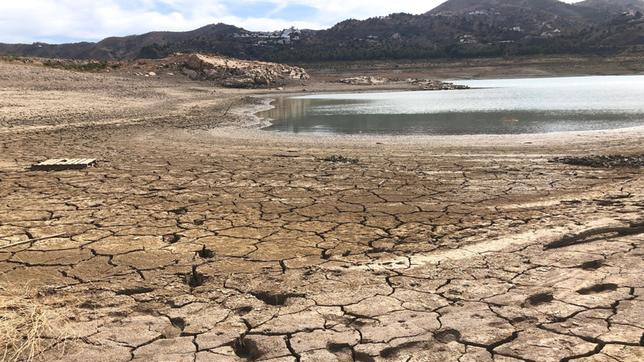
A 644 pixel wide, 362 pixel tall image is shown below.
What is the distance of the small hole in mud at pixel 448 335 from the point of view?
3.00 m

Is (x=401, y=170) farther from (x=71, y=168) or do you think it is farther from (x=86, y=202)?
(x=71, y=168)

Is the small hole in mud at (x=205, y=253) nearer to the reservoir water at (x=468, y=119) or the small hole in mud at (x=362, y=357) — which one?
the small hole in mud at (x=362, y=357)

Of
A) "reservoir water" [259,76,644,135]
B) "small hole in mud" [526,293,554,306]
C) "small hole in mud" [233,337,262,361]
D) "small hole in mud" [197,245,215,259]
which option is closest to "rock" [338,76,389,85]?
"reservoir water" [259,76,644,135]

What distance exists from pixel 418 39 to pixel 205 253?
112 metres

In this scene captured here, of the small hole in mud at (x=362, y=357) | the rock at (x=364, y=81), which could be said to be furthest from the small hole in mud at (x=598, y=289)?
the rock at (x=364, y=81)

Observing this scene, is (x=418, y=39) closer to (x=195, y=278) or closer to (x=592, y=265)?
(x=592, y=265)

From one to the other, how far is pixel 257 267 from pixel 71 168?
17.2 ft

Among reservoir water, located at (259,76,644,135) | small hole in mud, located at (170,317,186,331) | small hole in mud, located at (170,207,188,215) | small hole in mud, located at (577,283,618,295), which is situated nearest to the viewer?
small hole in mud, located at (170,317,186,331)

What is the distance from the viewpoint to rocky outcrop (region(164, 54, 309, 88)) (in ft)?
136

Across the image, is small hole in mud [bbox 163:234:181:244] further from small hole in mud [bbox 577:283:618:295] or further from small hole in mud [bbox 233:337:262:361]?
small hole in mud [bbox 577:283:618:295]

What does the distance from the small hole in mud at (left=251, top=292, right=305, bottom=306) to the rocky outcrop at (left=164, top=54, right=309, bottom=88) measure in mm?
38133

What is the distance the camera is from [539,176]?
25.8 feet

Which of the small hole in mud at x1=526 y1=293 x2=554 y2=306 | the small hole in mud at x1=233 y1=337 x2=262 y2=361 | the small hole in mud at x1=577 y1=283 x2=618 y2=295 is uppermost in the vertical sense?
the small hole in mud at x1=577 y1=283 x2=618 y2=295

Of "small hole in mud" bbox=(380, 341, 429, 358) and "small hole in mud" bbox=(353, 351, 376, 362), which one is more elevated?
"small hole in mud" bbox=(380, 341, 429, 358)
